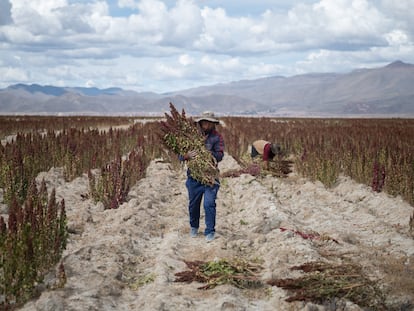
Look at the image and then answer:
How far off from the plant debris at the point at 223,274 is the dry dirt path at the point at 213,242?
0.08 metres

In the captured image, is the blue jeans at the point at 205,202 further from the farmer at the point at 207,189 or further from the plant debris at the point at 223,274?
the plant debris at the point at 223,274

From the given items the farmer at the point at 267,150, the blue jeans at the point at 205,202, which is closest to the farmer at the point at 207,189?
the blue jeans at the point at 205,202

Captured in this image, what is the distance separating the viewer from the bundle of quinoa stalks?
237 inches

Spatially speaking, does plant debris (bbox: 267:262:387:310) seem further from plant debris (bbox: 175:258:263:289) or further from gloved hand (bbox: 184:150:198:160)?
gloved hand (bbox: 184:150:198:160)

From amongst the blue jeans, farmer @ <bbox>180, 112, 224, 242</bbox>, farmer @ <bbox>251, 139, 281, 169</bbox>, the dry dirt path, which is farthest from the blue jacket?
farmer @ <bbox>251, 139, 281, 169</bbox>

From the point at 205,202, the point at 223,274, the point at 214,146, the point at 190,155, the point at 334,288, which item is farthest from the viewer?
the point at 214,146

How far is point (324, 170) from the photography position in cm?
965

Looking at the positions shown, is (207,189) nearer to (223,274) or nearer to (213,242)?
(213,242)

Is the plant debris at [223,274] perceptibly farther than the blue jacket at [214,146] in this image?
No

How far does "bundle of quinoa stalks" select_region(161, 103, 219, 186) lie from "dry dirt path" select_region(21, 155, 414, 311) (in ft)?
2.69

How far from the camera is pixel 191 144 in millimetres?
6262

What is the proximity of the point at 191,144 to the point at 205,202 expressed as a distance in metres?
0.82

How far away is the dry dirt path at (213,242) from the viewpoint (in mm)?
4043

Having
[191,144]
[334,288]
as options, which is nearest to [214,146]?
[191,144]
